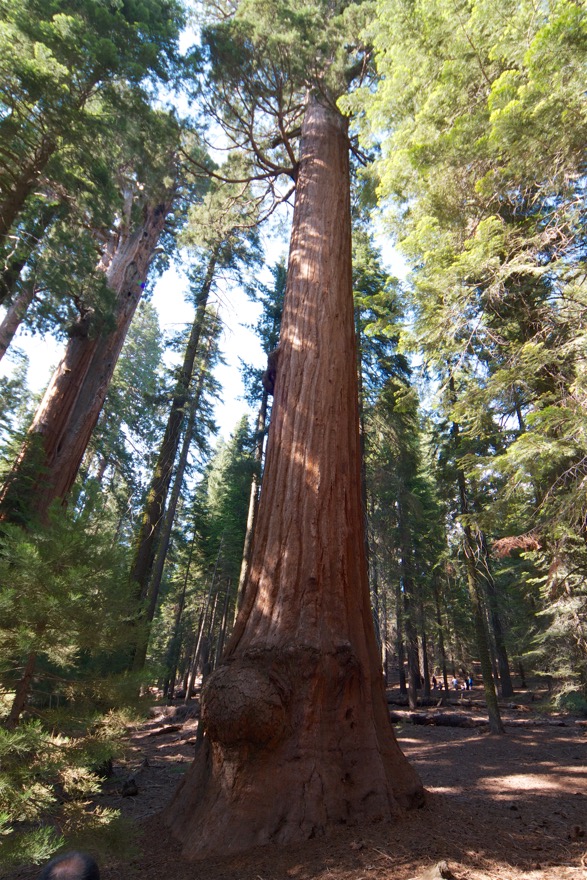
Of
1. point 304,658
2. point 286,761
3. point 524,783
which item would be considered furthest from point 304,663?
point 524,783

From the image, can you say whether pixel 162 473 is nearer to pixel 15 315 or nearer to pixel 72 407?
pixel 72 407

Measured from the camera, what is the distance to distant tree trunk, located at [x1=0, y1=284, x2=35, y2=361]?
7.25 metres

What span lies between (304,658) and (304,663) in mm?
32

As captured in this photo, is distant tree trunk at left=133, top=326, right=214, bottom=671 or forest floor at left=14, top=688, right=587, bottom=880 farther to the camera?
distant tree trunk at left=133, top=326, right=214, bottom=671

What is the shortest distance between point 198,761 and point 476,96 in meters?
8.16

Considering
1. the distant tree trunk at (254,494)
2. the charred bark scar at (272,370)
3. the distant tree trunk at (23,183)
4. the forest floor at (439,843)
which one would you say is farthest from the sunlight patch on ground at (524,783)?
the distant tree trunk at (23,183)

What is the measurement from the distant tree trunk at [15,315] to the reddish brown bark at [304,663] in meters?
5.03

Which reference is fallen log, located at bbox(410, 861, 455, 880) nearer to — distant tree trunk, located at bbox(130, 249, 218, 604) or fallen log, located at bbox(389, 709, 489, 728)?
distant tree trunk, located at bbox(130, 249, 218, 604)

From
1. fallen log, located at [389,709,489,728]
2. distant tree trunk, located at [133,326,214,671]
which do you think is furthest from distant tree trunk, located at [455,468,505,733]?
distant tree trunk, located at [133,326,214,671]

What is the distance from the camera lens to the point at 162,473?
11.6 metres

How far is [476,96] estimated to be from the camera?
19.4ft

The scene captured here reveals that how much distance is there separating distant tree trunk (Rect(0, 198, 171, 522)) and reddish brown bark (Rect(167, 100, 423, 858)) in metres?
4.17

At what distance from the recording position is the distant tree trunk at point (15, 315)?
725 centimetres

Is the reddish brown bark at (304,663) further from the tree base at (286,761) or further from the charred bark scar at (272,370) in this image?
the charred bark scar at (272,370)
